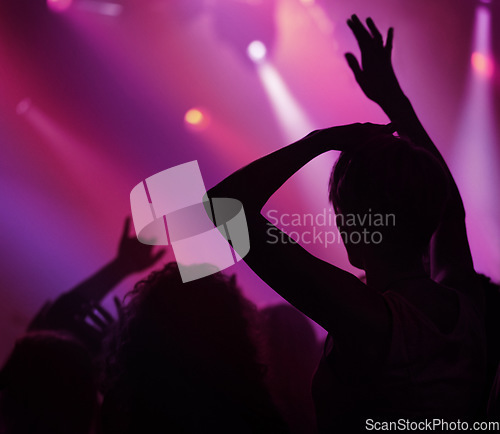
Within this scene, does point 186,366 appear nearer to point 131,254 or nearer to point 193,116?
point 131,254

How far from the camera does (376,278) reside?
0.77m

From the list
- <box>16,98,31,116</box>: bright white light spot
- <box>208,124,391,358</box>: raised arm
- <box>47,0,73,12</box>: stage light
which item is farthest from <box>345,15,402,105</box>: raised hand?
<box>47,0,73,12</box>: stage light

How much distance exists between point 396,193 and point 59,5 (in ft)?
11.3

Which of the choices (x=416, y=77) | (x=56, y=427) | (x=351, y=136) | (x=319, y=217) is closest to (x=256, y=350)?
(x=351, y=136)

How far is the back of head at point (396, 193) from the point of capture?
0.74 metres

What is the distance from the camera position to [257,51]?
3598 millimetres

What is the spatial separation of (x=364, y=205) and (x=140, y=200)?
2783 mm

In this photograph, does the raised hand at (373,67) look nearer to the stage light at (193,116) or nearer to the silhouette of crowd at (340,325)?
the silhouette of crowd at (340,325)

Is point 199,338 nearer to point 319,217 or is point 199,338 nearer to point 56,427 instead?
point 56,427

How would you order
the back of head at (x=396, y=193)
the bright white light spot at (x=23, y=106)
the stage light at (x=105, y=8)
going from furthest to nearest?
the stage light at (x=105, y=8) < the bright white light spot at (x=23, y=106) < the back of head at (x=396, y=193)

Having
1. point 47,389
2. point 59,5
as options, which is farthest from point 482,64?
point 47,389

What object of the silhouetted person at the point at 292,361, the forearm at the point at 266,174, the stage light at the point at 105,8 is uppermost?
the stage light at the point at 105,8

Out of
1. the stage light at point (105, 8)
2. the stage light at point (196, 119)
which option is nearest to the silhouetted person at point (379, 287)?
the stage light at point (196, 119)

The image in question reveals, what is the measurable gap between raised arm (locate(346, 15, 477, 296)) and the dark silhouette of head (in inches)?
41.0
